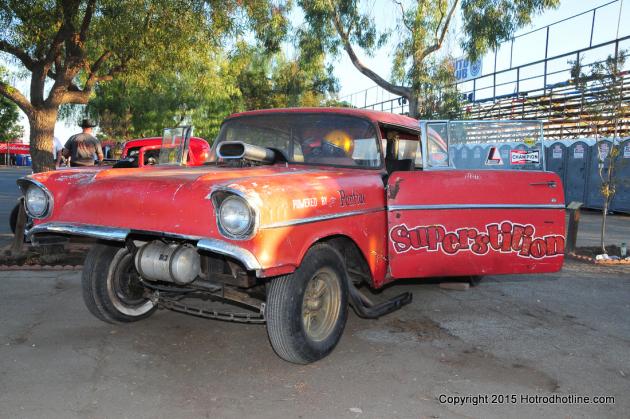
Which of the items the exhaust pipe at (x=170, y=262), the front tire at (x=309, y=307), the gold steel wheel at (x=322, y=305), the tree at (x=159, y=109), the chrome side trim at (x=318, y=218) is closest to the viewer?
the chrome side trim at (x=318, y=218)

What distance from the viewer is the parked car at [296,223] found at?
3191 mm

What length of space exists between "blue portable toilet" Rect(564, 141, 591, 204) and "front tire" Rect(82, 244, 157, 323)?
14.3m

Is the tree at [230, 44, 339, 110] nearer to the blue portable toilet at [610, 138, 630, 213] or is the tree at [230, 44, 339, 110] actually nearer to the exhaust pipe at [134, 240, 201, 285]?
the blue portable toilet at [610, 138, 630, 213]

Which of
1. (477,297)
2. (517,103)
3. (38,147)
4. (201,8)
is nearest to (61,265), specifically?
(38,147)

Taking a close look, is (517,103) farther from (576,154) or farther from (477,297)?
(477,297)

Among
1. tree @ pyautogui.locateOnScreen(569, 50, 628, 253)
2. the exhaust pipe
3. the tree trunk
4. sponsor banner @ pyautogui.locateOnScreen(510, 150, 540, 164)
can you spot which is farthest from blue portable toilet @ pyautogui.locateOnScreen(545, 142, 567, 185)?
the exhaust pipe

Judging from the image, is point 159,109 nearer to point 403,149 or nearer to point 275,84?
point 275,84

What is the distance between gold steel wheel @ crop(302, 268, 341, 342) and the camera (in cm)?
363

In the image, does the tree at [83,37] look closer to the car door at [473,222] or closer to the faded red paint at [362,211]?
the faded red paint at [362,211]

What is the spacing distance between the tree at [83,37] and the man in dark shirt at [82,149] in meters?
0.60

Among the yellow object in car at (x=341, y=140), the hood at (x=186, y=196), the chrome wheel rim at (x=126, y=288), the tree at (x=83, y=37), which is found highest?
the tree at (x=83, y=37)

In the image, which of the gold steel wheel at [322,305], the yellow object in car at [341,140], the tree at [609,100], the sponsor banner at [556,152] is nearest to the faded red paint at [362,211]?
the yellow object in car at [341,140]

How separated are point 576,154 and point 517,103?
21.7 feet

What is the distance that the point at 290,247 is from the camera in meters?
3.19
